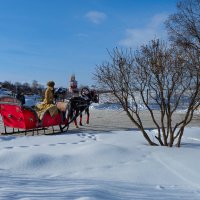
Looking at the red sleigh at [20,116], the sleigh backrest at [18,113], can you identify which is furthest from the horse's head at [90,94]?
the sleigh backrest at [18,113]

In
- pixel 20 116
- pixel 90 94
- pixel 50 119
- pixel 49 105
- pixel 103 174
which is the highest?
pixel 90 94

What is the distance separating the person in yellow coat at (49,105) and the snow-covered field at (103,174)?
13.5 ft

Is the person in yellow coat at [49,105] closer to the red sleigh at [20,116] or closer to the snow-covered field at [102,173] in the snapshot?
the red sleigh at [20,116]

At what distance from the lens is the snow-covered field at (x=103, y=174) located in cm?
500

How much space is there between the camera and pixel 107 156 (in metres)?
7.29

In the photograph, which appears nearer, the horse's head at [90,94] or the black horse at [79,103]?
the black horse at [79,103]

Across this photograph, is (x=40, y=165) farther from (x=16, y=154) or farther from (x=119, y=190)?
(x=119, y=190)

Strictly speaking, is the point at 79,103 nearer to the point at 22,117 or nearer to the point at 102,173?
the point at 22,117

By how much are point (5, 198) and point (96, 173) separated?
191cm

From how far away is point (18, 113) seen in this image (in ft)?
38.8

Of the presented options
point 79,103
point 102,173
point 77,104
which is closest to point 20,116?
point 77,104

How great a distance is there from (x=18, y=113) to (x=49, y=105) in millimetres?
1078

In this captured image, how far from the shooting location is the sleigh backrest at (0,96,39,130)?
38.4 ft

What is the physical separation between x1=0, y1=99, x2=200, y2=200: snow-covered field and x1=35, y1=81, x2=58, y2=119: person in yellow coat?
4.13 metres
